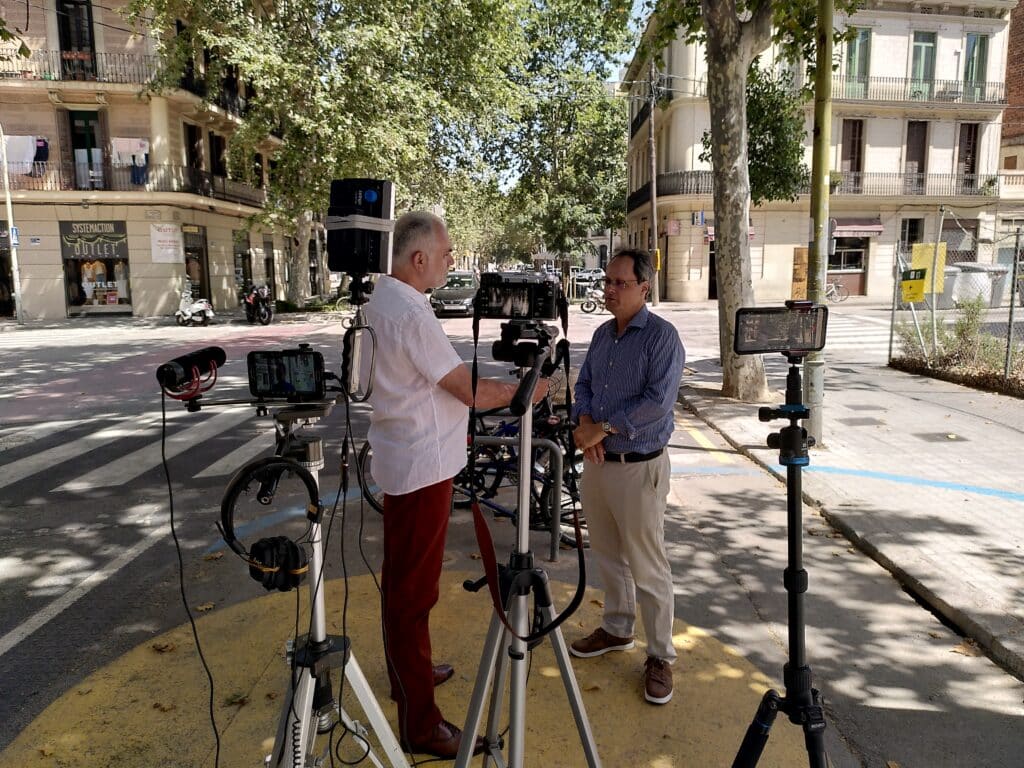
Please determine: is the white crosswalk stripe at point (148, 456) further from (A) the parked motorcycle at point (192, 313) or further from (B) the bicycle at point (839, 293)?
(B) the bicycle at point (839, 293)

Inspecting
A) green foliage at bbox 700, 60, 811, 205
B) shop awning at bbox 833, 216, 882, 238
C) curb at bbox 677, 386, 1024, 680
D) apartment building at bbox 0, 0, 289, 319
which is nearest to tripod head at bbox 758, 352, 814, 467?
curb at bbox 677, 386, 1024, 680

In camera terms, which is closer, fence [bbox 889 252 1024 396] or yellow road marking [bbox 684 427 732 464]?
yellow road marking [bbox 684 427 732 464]

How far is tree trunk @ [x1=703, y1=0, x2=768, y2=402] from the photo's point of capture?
28.2ft

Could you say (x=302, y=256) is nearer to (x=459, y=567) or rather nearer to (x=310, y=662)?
(x=459, y=567)

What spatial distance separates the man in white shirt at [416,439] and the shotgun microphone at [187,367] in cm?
56

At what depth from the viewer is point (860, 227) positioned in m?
31.8

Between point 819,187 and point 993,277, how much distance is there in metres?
20.0

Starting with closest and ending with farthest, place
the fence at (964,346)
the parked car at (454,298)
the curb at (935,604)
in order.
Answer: the curb at (935,604), the fence at (964,346), the parked car at (454,298)

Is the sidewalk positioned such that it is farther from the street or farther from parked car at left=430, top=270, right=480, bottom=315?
parked car at left=430, top=270, right=480, bottom=315

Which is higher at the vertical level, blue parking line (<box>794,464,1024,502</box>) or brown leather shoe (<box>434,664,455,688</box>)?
blue parking line (<box>794,464,1024,502</box>)

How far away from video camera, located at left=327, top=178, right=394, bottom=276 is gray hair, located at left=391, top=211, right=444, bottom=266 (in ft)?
0.32

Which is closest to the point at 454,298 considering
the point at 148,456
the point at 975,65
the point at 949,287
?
the point at 949,287

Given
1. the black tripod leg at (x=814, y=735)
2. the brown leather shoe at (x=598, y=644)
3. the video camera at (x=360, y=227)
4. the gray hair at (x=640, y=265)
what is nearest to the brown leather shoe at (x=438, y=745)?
the brown leather shoe at (x=598, y=644)

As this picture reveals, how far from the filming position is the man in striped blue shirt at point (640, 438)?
309 centimetres
